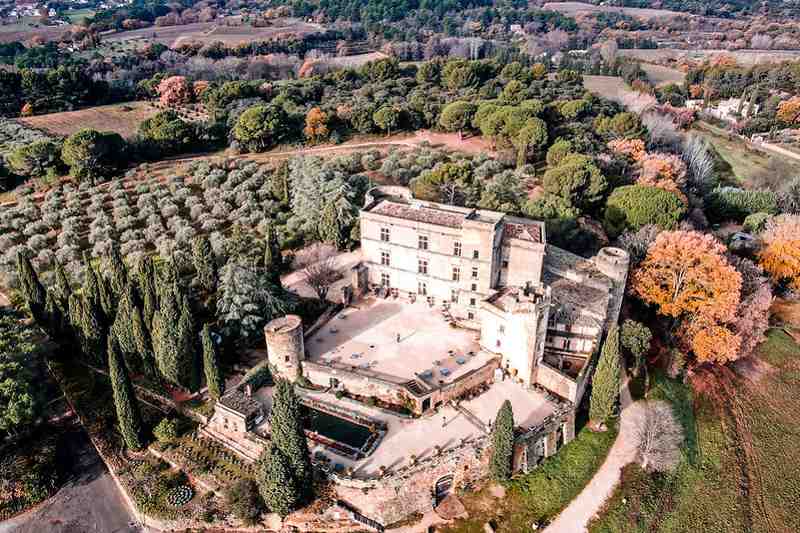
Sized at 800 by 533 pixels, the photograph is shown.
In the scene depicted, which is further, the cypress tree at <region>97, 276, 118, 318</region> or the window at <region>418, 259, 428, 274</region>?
the window at <region>418, 259, 428, 274</region>

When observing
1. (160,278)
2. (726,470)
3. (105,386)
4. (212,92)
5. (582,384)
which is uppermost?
(212,92)

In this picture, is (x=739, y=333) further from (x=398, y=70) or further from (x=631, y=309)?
(x=398, y=70)

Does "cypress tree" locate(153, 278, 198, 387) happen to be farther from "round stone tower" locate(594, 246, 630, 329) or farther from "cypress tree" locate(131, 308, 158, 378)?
"round stone tower" locate(594, 246, 630, 329)

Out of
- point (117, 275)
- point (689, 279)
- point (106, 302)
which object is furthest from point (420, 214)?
point (106, 302)

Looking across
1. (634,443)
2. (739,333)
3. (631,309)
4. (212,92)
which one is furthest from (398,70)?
(634,443)

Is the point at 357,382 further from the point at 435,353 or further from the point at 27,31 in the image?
the point at 27,31

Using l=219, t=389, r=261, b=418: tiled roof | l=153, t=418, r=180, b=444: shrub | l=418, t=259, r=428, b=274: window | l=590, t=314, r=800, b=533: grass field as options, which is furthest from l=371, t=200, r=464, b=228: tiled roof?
l=153, t=418, r=180, b=444: shrub
